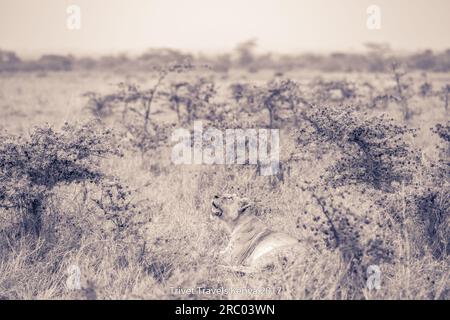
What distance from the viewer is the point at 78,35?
5000 cm

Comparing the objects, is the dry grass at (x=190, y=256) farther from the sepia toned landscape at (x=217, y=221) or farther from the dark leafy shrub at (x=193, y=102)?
the dark leafy shrub at (x=193, y=102)

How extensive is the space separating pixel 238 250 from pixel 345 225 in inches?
53.3

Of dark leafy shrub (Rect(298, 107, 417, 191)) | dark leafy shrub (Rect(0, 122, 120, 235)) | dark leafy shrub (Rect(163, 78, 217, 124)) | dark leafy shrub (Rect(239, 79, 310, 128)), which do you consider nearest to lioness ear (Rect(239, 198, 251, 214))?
dark leafy shrub (Rect(298, 107, 417, 191))

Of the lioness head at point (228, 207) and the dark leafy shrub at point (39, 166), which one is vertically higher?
the dark leafy shrub at point (39, 166)

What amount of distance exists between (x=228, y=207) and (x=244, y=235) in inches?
15.3

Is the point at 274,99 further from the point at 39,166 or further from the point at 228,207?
the point at 39,166

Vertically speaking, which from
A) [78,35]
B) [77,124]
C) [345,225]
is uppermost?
[78,35]

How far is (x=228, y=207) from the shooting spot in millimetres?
6270

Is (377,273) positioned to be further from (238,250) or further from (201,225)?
(201,225)

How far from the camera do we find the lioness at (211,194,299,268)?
5.63 meters

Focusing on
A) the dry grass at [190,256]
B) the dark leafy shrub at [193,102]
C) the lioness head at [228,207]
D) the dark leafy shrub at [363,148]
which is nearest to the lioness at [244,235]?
the lioness head at [228,207]

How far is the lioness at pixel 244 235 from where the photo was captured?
5629mm

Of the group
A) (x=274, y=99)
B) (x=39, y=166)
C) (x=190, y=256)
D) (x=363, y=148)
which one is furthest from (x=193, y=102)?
(x=190, y=256)
